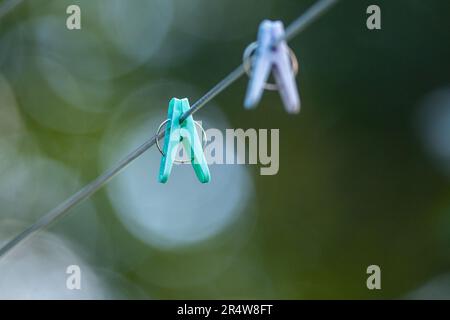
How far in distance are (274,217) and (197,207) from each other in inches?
12.6

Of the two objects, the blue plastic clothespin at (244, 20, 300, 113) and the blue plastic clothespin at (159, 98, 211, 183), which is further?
the blue plastic clothespin at (159, 98, 211, 183)

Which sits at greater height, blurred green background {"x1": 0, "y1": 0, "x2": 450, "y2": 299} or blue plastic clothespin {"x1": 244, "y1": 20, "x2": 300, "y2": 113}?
blurred green background {"x1": 0, "y1": 0, "x2": 450, "y2": 299}

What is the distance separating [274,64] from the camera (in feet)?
2.94

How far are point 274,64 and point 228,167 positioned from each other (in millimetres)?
2577

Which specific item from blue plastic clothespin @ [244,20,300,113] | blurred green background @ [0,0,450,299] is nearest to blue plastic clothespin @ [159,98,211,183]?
blue plastic clothespin @ [244,20,300,113]

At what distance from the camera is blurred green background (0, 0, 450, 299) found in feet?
10.5

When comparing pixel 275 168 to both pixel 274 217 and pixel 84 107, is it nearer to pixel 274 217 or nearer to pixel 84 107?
pixel 274 217

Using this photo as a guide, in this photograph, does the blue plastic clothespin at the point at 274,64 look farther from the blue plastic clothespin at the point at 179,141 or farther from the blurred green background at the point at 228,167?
the blurred green background at the point at 228,167

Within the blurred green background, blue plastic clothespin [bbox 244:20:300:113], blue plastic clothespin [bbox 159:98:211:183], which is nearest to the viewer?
blue plastic clothespin [bbox 244:20:300:113]

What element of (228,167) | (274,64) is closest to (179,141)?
(274,64)

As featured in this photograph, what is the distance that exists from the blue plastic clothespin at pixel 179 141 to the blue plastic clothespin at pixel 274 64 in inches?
8.5

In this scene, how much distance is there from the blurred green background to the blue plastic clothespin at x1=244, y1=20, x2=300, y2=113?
2218 millimetres

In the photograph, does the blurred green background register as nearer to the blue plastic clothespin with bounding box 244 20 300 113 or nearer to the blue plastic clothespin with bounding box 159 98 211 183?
the blue plastic clothespin with bounding box 159 98 211 183

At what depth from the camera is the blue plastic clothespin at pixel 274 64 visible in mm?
860
